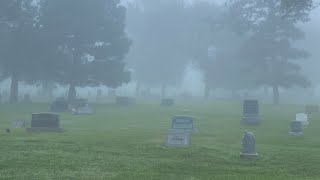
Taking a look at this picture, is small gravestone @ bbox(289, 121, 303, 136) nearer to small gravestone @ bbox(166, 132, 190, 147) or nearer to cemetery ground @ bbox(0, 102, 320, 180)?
cemetery ground @ bbox(0, 102, 320, 180)

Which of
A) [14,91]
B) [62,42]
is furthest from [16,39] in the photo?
[14,91]

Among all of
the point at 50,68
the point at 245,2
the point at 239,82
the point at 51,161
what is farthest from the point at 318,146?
the point at 239,82

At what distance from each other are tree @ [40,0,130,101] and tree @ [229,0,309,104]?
49.7 feet

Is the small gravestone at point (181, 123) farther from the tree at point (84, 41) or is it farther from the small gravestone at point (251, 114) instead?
the tree at point (84, 41)

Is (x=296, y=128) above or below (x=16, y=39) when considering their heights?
below

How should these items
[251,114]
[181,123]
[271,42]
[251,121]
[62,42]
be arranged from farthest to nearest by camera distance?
[271,42], [62,42], [251,114], [251,121], [181,123]

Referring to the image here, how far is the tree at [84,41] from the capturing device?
51.6 m

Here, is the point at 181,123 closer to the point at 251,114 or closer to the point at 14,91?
the point at 251,114

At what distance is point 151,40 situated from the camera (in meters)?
85.9

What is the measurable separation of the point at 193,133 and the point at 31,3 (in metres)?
37.3

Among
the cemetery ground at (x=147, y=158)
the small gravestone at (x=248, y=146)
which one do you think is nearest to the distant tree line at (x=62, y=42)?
the cemetery ground at (x=147, y=158)

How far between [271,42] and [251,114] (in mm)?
28915

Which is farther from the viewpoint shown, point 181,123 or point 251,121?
point 251,121

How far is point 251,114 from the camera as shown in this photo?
3022 cm
